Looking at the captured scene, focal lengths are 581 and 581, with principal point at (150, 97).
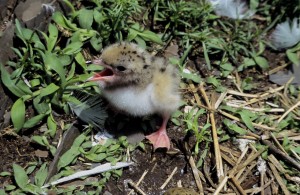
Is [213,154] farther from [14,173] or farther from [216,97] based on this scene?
[14,173]

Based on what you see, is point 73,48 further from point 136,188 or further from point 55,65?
point 136,188

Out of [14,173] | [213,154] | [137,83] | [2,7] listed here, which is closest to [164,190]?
[213,154]

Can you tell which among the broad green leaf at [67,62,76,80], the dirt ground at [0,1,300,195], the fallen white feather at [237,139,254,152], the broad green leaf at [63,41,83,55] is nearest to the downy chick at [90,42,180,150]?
the dirt ground at [0,1,300,195]

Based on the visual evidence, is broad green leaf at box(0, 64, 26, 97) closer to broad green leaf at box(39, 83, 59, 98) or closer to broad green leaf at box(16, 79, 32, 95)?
broad green leaf at box(16, 79, 32, 95)

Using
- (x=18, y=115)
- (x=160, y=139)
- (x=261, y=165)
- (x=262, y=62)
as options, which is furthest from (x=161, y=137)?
(x=262, y=62)

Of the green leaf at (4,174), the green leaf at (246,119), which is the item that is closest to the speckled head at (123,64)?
the green leaf at (4,174)
